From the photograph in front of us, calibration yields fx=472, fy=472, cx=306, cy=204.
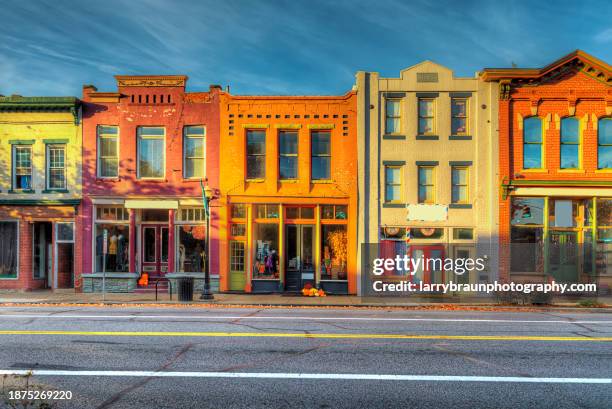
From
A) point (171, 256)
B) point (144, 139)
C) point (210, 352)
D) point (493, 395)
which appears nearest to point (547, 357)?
point (493, 395)

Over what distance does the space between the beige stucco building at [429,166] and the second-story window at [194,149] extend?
7.42 metres

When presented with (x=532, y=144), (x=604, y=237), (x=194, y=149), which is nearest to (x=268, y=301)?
(x=194, y=149)

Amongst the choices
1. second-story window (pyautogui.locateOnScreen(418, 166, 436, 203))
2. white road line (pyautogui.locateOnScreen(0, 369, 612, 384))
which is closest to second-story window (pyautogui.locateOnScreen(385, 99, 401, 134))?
second-story window (pyautogui.locateOnScreen(418, 166, 436, 203))

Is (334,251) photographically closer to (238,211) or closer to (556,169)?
(238,211)

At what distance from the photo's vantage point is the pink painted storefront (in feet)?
71.9

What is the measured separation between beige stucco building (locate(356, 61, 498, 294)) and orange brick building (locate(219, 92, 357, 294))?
861 millimetres

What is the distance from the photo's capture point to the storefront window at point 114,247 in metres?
22.1

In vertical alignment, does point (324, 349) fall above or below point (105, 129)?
below

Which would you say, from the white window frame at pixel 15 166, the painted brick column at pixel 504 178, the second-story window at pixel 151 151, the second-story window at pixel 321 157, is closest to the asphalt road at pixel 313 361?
the painted brick column at pixel 504 178

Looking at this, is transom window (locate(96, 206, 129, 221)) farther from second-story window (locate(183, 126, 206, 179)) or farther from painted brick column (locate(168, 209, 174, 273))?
second-story window (locate(183, 126, 206, 179))

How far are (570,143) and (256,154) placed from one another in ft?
47.5

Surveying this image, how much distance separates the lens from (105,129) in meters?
22.3

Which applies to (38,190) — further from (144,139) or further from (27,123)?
(144,139)

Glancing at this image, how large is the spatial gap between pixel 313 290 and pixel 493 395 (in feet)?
47.2
